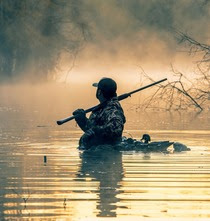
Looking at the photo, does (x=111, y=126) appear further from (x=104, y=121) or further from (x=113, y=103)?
(x=113, y=103)

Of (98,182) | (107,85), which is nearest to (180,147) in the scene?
(107,85)

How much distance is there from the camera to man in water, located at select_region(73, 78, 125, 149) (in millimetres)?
17688

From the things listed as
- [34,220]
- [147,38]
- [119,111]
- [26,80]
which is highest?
[147,38]

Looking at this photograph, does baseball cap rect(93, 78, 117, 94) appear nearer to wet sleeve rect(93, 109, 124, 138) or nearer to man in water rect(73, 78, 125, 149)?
man in water rect(73, 78, 125, 149)

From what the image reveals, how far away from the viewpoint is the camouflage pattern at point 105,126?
1770 cm

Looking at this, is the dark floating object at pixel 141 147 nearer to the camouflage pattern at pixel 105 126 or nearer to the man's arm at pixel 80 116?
the camouflage pattern at pixel 105 126

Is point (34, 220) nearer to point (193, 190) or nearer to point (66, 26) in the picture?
point (193, 190)

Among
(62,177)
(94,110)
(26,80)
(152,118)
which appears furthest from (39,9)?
(62,177)

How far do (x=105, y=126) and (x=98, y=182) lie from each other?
4049 mm

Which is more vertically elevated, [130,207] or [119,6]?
[119,6]

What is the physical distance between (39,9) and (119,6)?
4773 cm

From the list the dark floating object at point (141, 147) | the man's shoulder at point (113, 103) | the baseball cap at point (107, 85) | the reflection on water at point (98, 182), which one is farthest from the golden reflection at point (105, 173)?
the baseball cap at point (107, 85)

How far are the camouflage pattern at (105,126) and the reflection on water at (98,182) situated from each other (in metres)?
0.26

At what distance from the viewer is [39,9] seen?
213 ft
